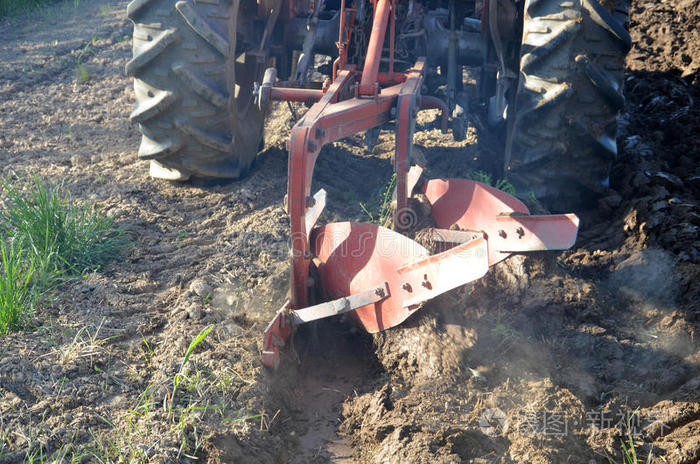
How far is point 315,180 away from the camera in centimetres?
468

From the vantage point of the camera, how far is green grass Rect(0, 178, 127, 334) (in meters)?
3.34

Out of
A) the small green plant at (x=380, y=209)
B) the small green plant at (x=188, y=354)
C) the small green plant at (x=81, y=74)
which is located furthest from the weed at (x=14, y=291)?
the small green plant at (x=81, y=74)

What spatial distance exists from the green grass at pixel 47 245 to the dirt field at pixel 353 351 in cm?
12

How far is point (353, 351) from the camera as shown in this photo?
335 centimetres

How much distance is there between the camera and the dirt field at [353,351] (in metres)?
2.63

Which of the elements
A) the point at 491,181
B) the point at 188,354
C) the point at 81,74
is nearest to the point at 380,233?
the point at 188,354

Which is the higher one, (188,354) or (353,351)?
(188,354)

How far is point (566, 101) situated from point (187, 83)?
6.92 ft

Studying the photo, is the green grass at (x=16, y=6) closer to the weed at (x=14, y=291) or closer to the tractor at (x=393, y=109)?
the tractor at (x=393, y=109)

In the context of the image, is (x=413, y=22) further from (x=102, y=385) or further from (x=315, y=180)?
(x=102, y=385)

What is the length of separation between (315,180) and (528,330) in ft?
6.51

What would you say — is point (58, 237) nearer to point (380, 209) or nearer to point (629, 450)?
point (380, 209)

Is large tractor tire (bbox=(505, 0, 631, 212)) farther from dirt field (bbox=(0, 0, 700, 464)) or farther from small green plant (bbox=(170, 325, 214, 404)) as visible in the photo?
small green plant (bbox=(170, 325, 214, 404))

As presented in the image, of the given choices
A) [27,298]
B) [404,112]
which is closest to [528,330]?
[404,112]
